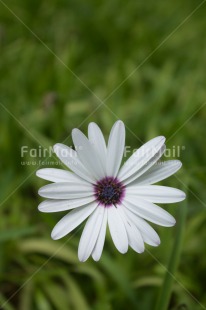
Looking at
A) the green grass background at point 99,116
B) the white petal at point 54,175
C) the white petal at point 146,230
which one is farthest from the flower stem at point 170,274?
the white petal at point 54,175

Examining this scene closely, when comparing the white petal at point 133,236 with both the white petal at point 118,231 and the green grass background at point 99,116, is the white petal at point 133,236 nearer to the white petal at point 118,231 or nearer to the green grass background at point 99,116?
the white petal at point 118,231

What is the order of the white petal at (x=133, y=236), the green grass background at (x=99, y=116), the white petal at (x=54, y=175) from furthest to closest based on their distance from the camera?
the green grass background at (x=99, y=116), the white petal at (x=54, y=175), the white petal at (x=133, y=236)

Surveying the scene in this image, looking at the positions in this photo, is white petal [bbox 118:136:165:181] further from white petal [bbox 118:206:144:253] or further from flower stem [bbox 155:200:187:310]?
flower stem [bbox 155:200:187:310]

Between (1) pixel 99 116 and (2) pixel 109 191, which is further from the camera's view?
(1) pixel 99 116

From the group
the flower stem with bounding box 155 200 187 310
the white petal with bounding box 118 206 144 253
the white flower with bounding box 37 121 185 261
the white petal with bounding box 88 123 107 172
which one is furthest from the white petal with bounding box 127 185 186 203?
the flower stem with bounding box 155 200 187 310

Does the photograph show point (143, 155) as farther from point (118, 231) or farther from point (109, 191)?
point (118, 231)

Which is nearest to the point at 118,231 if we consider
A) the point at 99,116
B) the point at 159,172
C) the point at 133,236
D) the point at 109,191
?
the point at 133,236

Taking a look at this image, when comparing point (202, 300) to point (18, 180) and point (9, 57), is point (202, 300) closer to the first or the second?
point (18, 180)
